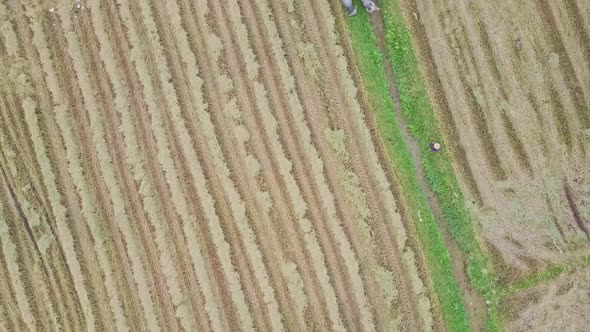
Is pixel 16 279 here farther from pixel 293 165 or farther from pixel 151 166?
pixel 293 165

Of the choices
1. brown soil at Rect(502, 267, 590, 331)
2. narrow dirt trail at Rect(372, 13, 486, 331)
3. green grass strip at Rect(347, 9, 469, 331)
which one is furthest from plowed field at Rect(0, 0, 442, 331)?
brown soil at Rect(502, 267, 590, 331)

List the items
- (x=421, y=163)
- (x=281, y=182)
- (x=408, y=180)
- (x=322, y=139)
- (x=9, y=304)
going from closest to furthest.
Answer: (x=9, y=304), (x=281, y=182), (x=322, y=139), (x=408, y=180), (x=421, y=163)

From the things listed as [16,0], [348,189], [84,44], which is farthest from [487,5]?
[16,0]

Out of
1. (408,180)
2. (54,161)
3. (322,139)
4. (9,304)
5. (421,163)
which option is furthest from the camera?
(421,163)

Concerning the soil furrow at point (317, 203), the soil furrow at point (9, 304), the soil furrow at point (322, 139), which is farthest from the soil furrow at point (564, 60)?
the soil furrow at point (9, 304)

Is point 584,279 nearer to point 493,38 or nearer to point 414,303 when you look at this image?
point 414,303

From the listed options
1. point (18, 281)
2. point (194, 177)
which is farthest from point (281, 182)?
point (18, 281)

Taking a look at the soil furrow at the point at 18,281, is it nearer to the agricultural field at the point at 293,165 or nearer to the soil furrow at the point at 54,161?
the agricultural field at the point at 293,165
